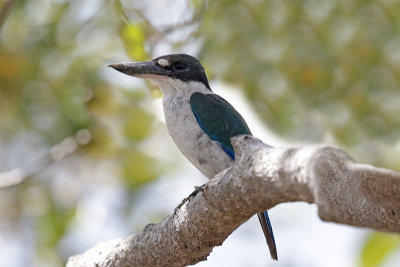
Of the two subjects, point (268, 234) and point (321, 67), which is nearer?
point (321, 67)

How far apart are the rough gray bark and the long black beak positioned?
1131 mm

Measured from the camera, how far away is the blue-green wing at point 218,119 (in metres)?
4.33

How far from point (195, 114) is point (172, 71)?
0.48 metres

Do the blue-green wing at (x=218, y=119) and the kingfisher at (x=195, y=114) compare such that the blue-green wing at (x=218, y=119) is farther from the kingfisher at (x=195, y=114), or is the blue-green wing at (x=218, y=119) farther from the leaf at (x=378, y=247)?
the leaf at (x=378, y=247)

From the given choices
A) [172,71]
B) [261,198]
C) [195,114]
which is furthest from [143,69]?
[261,198]

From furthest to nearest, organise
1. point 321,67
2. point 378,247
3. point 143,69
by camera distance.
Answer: point 143,69
point 378,247
point 321,67

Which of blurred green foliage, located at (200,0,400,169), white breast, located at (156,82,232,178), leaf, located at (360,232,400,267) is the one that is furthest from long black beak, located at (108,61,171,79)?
→ leaf, located at (360,232,400,267)

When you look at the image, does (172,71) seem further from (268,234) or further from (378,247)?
(378,247)

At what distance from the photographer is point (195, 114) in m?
4.48

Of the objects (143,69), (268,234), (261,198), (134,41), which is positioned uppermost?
(134,41)

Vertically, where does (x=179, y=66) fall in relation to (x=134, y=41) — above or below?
below

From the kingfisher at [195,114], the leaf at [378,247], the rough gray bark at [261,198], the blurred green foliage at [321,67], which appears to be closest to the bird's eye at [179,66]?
the kingfisher at [195,114]

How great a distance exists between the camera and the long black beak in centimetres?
458

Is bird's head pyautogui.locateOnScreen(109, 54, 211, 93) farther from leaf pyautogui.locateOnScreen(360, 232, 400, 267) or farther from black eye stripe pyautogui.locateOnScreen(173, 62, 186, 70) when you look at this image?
leaf pyautogui.locateOnScreen(360, 232, 400, 267)
